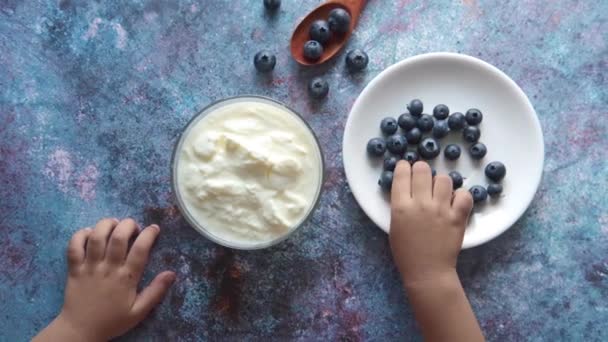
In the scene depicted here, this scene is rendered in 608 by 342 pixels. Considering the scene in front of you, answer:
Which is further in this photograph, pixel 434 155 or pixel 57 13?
pixel 57 13

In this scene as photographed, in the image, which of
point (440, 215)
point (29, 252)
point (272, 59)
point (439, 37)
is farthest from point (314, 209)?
point (29, 252)

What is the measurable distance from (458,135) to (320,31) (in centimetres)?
38

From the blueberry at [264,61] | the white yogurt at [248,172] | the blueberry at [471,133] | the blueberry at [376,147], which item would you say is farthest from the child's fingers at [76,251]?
the blueberry at [471,133]

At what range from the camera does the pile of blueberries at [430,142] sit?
1.50 meters

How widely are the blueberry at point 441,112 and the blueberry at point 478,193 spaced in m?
0.17

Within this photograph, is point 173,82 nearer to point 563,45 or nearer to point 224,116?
point 224,116

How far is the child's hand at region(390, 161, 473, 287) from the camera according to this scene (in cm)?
143

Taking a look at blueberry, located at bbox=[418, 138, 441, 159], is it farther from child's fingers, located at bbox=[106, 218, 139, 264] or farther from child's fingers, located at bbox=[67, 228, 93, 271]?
child's fingers, located at bbox=[67, 228, 93, 271]

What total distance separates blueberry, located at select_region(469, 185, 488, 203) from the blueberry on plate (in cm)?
19

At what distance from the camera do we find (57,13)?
1614 millimetres

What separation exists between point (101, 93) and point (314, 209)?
0.57m

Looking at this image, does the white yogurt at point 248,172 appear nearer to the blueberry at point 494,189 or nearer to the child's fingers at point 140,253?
the child's fingers at point 140,253

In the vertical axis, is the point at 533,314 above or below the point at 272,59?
below

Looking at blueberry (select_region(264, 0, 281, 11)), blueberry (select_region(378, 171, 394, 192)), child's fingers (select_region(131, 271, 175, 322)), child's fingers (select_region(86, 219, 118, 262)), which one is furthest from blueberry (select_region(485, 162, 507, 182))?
child's fingers (select_region(86, 219, 118, 262))
